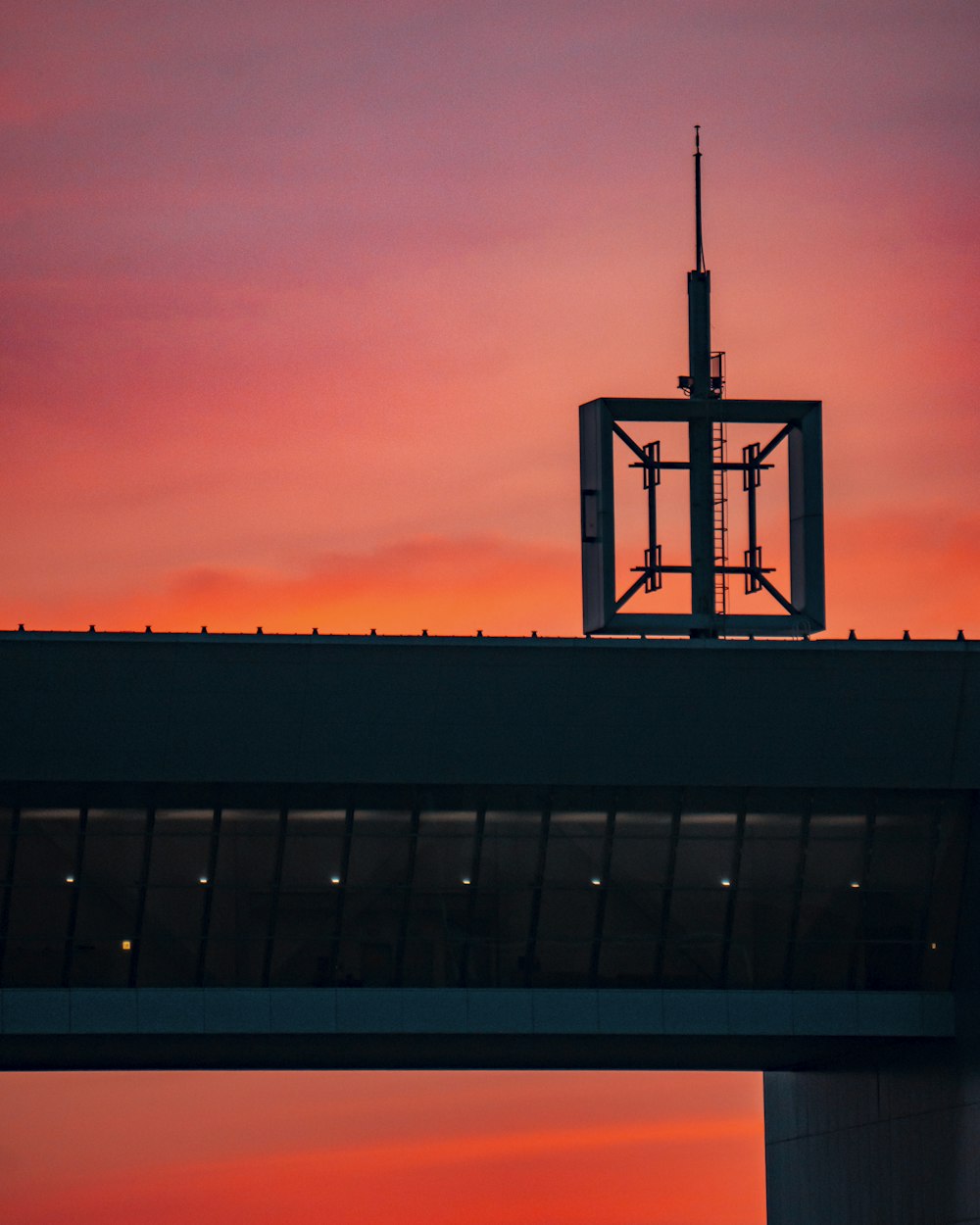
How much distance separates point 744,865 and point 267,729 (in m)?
11.4

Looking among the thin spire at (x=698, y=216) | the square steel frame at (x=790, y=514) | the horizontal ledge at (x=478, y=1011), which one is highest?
the thin spire at (x=698, y=216)

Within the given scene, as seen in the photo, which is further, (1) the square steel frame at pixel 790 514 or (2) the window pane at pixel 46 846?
(1) the square steel frame at pixel 790 514

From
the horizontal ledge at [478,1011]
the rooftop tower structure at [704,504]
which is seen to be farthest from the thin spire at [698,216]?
the horizontal ledge at [478,1011]

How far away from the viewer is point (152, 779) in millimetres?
49531

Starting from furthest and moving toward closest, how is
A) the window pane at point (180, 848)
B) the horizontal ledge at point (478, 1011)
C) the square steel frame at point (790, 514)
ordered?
the square steel frame at point (790, 514) < the window pane at point (180, 848) < the horizontal ledge at point (478, 1011)

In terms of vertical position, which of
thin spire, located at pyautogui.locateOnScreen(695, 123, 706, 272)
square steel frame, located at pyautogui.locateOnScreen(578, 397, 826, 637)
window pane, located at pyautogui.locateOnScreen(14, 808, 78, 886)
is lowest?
window pane, located at pyautogui.locateOnScreen(14, 808, 78, 886)

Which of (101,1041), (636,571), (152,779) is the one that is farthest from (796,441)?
(101,1041)

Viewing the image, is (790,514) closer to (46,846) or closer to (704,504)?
(704,504)

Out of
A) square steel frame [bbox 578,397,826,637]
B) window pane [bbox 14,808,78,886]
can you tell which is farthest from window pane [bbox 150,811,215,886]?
square steel frame [bbox 578,397,826,637]

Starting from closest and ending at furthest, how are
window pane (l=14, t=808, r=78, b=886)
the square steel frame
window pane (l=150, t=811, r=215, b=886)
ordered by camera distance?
1. window pane (l=14, t=808, r=78, b=886)
2. window pane (l=150, t=811, r=215, b=886)
3. the square steel frame

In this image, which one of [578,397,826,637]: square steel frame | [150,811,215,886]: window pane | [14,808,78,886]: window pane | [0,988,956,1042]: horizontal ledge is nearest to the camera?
[14,808,78,886]: window pane

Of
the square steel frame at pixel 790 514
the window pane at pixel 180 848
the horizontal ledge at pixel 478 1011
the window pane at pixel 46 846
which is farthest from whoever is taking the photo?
the square steel frame at pixel 790 514

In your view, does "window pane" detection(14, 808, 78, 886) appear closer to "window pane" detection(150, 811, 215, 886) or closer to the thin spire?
"window pane" detection(150, 811, 215, 886)

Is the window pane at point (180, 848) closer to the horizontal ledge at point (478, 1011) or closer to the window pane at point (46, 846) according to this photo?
the window pane at point (46, 846)
